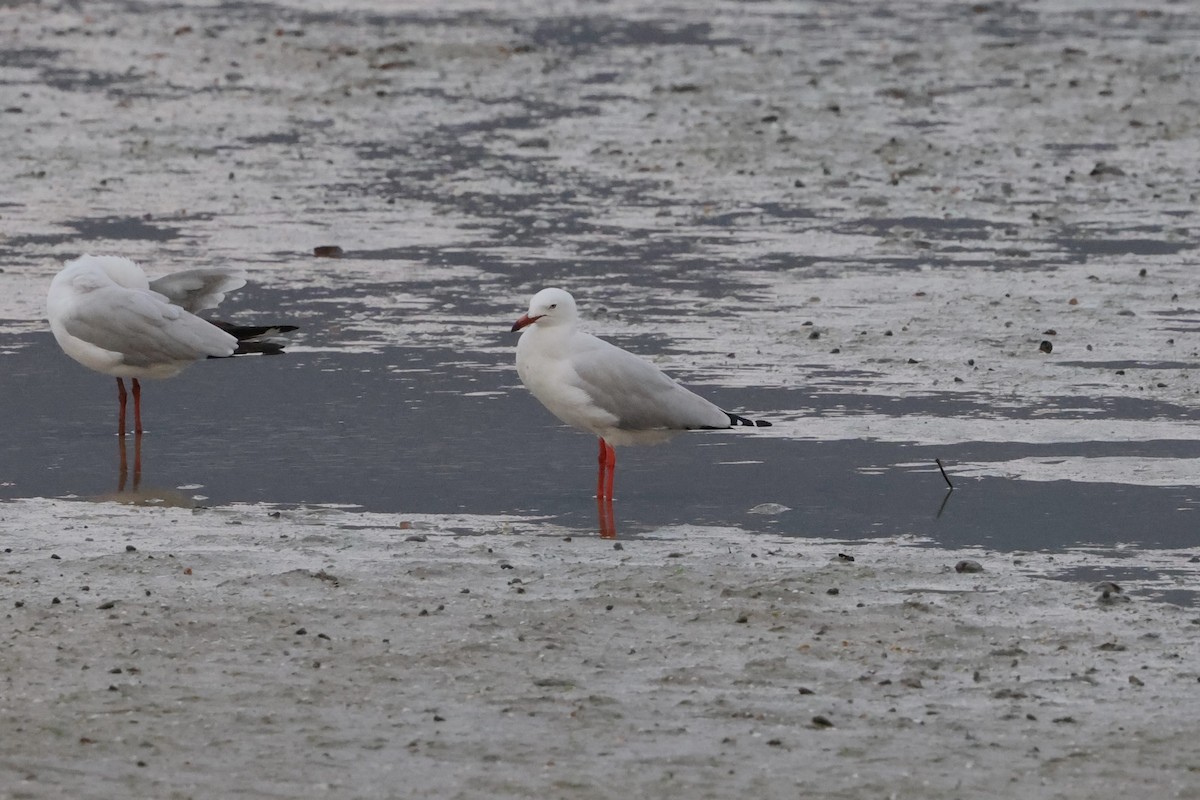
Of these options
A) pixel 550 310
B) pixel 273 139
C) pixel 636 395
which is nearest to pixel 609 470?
pixel 636 395

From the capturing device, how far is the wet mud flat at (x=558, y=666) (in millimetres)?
5914

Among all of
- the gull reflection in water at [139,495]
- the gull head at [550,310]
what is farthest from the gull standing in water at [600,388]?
the gull reflection in water at [139,495]

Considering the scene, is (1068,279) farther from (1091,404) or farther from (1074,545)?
(1074,545)

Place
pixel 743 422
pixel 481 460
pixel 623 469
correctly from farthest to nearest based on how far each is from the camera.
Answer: pixel 623 469
pixel 481 460
pixel 743 422

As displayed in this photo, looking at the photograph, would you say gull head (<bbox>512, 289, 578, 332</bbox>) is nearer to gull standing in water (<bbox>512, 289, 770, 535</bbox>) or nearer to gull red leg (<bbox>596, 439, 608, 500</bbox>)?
gull standing in water (<bbox>512, 289, 770, 535</bbox>)

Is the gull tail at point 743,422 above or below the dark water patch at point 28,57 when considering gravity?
below

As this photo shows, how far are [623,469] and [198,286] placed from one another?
2.44 m

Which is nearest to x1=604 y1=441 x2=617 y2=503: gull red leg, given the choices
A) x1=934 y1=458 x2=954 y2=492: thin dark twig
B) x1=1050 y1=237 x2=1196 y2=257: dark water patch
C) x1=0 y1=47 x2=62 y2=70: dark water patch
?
x1=934 y1=458 x2=954 y2=492: thin dark twig

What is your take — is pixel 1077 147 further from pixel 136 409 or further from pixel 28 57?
pixel 28 57

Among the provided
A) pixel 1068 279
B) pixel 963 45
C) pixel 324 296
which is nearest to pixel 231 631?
pixel 324 296

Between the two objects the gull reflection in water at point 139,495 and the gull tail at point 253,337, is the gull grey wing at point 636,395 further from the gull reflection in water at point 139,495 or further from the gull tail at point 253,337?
the gull tail at point 253,337

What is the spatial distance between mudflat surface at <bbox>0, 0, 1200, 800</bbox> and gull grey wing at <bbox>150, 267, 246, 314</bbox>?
1.65ft

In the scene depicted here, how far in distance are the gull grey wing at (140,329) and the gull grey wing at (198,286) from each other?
310mm

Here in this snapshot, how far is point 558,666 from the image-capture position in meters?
6.81
